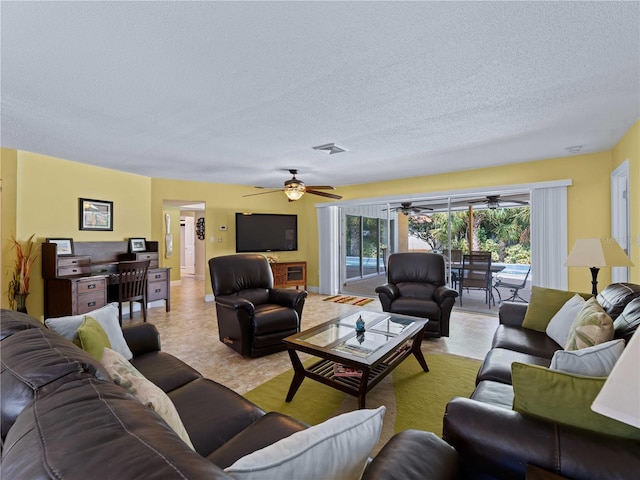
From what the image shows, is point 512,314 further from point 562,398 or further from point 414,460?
point 414,460

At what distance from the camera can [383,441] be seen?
73.0 inches

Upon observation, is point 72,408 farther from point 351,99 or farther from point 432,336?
point 432,336

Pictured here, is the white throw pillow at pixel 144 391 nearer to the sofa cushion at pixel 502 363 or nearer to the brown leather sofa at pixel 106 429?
the brown leather sofa at pixel 106 429

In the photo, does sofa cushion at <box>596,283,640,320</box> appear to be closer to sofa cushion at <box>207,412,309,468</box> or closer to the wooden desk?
sofa cushion at <box>207,412,309,468</box>

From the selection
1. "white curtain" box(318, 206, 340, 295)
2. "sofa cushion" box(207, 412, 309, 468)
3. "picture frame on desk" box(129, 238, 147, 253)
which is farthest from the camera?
"white curtain" box(318, 206, 340, 295)

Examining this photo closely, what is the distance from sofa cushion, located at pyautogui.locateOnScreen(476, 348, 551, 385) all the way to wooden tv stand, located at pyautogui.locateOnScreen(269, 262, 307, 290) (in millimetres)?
4669

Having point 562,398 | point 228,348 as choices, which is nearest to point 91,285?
point 228,348

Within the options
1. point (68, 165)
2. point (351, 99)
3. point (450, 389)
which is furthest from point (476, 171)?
point (68, 165)

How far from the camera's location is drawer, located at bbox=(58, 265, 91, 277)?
153 inches

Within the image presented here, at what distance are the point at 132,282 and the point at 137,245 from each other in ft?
3.37

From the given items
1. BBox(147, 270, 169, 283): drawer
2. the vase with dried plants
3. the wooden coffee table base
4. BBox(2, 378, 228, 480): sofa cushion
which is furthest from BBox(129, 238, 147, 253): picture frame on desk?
BBox(2, 378, 228, 480): sofa cushion

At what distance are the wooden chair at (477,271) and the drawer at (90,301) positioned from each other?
5.58 m

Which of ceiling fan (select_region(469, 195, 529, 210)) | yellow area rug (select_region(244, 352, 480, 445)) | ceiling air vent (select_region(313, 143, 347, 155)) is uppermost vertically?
ceiling air vent (select_region(313, 143, 347, 155))

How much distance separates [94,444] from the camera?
1.89 ft
